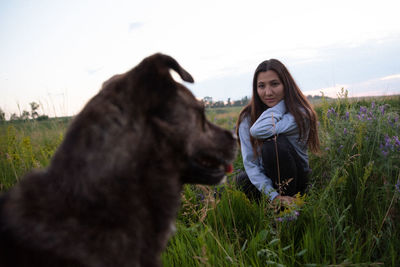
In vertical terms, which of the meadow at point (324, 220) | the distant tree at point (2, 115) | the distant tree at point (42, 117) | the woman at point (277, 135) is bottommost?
the meadow at point (324, 220)

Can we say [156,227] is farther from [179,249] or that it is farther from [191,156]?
[179,249]

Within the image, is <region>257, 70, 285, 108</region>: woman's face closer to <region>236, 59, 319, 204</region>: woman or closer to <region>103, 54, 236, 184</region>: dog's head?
<region>236, 59, 319, 204</region>: woman

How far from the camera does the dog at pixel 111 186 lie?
1.23m

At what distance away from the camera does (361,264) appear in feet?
7.18

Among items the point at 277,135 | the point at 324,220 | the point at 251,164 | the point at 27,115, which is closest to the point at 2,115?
the point at 27,115

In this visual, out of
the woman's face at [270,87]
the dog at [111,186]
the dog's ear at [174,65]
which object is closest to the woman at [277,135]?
the woman's face at [270,87]

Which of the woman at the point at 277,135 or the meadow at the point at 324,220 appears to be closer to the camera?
the meadow at the point at 324,220

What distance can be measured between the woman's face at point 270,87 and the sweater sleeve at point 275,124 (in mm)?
280

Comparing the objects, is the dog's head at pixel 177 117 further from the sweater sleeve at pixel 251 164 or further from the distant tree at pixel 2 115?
the distant tree at pixel 2 115

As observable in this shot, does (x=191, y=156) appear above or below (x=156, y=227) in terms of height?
above

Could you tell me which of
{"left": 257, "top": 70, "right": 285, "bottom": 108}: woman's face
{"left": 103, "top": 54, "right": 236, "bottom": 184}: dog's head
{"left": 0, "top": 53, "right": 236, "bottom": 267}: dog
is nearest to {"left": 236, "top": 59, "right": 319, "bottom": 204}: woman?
{"left": 257, "top": 70, "right": 285, "bottom": 108}: woman's face

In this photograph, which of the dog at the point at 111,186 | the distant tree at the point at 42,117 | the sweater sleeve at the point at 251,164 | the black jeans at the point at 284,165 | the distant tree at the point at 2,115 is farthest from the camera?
the distant tree at the point at 42,117

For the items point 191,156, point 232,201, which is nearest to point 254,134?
point 232,201

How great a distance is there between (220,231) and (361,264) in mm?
1280
